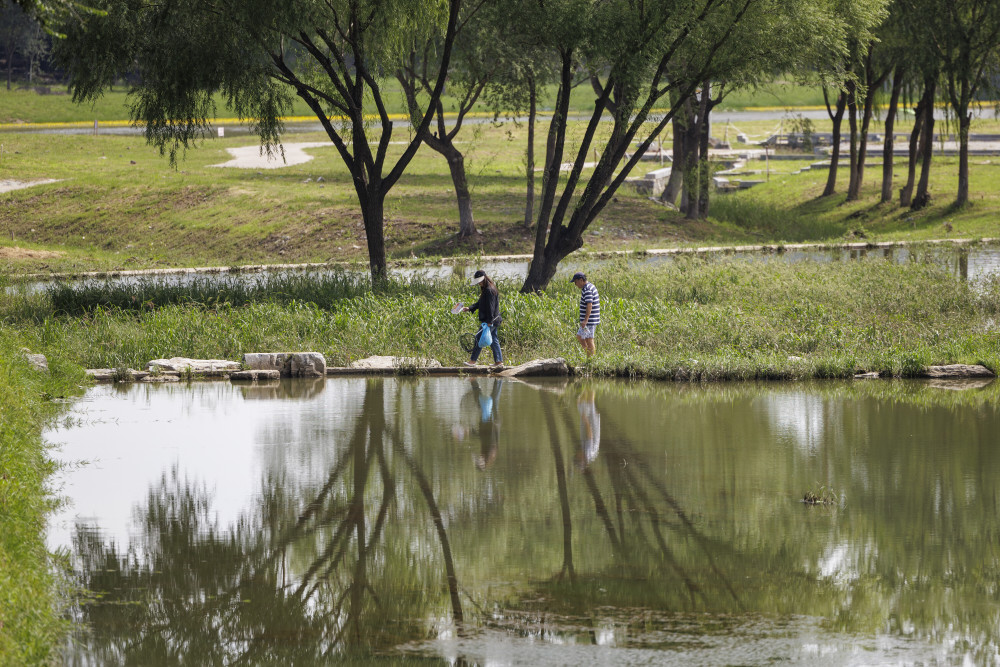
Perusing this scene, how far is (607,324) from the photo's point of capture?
2150cm

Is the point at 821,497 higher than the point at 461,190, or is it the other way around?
the point at 461,190

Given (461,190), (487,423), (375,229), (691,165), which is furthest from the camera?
(691,165)

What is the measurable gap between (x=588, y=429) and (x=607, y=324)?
21.7ft

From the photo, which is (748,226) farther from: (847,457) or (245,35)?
(847,457)

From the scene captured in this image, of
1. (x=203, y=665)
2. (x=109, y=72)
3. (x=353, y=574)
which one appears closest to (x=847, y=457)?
(x=353, y=574)

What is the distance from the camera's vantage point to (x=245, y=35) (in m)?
25.1

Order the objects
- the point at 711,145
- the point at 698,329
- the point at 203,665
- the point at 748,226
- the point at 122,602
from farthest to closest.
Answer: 1. the point at 711,145
2. the point at 748,226
3. the point at 698,329
4. the point at 122,602
5. the point at 203,665

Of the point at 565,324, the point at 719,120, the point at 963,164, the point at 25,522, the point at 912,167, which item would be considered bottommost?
the point at 25,522

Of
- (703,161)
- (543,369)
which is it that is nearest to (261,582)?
(543,369)

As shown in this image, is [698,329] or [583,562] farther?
[698,329]

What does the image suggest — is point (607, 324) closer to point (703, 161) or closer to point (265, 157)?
point (703, 161)

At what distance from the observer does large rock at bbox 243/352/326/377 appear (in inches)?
776

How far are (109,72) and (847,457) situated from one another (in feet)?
62.8

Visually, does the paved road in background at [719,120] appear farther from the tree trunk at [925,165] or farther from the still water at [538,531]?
the still water at [538,531]
